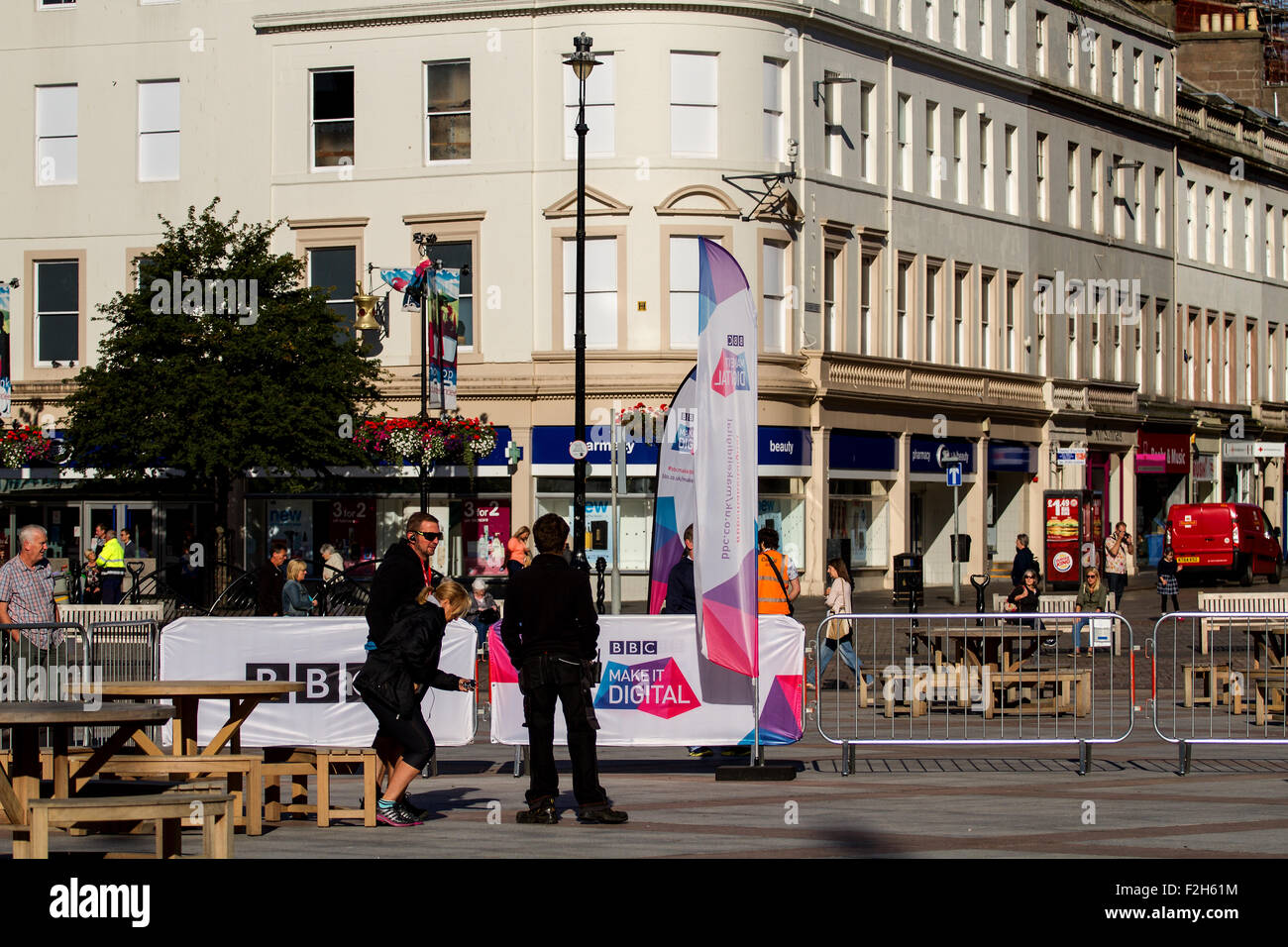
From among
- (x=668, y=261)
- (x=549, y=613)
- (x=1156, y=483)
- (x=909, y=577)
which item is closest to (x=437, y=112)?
(x=668, y=261)

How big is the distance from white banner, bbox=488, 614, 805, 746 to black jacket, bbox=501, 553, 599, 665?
235 centimetres

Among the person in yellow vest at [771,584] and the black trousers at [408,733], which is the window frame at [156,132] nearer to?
the person in yellow vest at [771,584]

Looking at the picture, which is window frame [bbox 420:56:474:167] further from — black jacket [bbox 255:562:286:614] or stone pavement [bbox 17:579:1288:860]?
stone pavement [bbox 17:579:1288:860]

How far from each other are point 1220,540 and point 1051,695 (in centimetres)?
3354

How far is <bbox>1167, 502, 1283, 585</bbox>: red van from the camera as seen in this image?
49.1 meters

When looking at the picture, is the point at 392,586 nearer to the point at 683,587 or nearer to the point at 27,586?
the point at 27,586

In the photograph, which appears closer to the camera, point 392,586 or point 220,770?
point 220,770

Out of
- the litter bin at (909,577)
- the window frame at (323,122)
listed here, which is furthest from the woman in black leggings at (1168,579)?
the window frame at (323,122)

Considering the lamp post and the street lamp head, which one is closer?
the street lamp head

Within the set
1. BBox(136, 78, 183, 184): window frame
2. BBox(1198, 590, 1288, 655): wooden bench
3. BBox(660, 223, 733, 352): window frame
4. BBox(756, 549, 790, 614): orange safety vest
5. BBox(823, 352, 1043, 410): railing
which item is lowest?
BBox(1198, 590, 1288, 655): wooden bench

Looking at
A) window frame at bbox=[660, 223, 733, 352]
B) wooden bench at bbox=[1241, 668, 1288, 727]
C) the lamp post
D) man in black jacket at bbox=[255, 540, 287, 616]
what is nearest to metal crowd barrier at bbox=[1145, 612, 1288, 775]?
wooden bench at bbox=[1241, 668, 1288, 727]

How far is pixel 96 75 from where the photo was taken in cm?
4559

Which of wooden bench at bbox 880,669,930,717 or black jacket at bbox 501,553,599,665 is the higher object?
black jacket at bbox 501,553,599,665

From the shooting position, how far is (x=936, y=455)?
48.6m
